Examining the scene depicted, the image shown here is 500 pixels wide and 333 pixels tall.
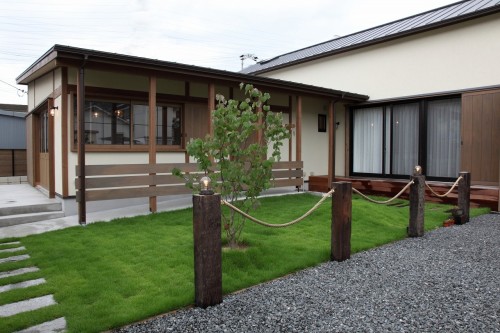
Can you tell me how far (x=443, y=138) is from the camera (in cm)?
981

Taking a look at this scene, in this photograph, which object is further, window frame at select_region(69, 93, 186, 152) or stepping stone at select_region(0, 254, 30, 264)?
window frame at select_region(69, 93, 186, 152)

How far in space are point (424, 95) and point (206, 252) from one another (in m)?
8.69

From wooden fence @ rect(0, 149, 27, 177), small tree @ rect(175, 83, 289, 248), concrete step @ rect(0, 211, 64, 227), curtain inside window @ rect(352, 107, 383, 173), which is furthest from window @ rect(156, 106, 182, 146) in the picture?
wooden fence @ rect(0, 149, 27, 177)

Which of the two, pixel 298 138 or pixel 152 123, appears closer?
pixel 152 123

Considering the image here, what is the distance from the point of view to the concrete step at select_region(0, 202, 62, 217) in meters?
6.65

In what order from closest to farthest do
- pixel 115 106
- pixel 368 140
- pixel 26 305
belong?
pixel 26 305 < pixel 115 106 < pixel 368 140

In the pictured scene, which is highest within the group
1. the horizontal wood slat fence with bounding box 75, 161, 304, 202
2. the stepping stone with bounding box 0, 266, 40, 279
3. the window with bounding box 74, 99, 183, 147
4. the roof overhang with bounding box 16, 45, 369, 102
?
the roof overhang with bounding box 16, 45, 369, 102

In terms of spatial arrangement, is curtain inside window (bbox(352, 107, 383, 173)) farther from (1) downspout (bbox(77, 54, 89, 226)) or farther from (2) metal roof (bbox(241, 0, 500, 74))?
(1) downspout (bbox(77, 54, 89, 226))

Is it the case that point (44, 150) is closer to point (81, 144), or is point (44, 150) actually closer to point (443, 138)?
point (81, 144)

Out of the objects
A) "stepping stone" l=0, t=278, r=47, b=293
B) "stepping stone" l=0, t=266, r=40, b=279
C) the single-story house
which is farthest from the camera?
the single-story house

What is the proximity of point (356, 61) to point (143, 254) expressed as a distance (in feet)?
31.2

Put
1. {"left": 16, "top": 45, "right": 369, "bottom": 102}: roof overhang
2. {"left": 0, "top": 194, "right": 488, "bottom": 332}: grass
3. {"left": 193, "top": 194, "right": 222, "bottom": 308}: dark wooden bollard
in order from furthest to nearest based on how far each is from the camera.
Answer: {"left": 16, "top": 45, "right": 369, "bottom": 102}: roof overhang, {"left": 193, "top": 194, "right": 222, "bottom": 308}: dark wooden bollard, {"left": 0, "top": 194, "right": 488, "bottom": 332}: grass

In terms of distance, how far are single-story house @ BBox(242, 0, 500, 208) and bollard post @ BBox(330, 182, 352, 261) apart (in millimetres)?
5594

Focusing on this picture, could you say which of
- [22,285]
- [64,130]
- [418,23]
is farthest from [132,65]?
[418,23]
